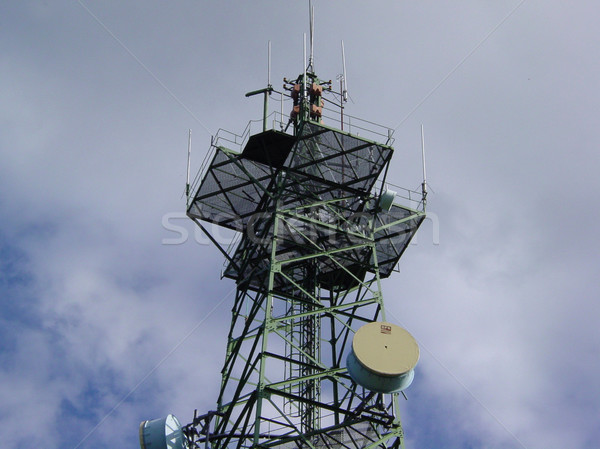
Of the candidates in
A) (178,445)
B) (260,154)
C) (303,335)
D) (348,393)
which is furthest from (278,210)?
(178,445)

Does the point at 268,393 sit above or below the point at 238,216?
below

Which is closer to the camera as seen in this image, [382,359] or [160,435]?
[382,359]

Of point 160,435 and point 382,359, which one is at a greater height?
point 382,359

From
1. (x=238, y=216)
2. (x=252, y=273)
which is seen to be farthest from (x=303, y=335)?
(x=238, y=216)

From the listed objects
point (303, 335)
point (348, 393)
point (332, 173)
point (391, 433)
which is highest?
point (332, 173)

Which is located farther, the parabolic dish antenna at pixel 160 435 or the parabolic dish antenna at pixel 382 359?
the parabolic dish antenna at pixel 160 435

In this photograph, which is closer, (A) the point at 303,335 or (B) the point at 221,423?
(B) the point at 221,423

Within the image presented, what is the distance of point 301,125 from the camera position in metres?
33.4

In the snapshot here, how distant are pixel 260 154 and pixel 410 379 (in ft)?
38.6

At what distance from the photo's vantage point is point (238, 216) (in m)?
37.2

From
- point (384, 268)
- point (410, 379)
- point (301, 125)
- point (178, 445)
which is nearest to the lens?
point (410, 379)

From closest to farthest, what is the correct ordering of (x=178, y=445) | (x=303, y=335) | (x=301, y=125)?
(x=178, y=445) → (x=301, y=125) → (x=303, y=335)

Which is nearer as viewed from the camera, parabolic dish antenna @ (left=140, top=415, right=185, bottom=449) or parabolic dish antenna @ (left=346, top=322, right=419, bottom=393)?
parabolic dish antenna @ (left=346, top=322, right=419, bottom=393)

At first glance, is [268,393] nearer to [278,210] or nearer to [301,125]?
[278,210]
